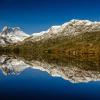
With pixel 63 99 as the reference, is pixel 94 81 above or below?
above

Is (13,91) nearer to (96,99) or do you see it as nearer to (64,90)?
(64,90)

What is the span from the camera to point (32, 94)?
42594 mm

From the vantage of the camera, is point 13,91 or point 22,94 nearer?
point 22,94

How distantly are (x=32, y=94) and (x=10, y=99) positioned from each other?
17.8 feet

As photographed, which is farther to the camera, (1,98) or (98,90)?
(98,90)

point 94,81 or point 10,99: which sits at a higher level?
point 94,81

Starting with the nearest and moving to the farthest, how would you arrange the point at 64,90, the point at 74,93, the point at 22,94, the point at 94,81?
the point at 22,94 < the point at 74,93 < the point at 64,90 < the point at 94,81

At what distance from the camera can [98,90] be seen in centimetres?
4878

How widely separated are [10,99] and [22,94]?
4227 mm

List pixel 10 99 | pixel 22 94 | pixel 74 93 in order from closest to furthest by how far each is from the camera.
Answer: pixel 10 99 → pixel 22 94 → pixel 74 93

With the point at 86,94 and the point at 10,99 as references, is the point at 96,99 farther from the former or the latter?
the point at 10,99

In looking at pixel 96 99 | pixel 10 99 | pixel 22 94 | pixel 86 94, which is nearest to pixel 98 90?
pixel 86 94

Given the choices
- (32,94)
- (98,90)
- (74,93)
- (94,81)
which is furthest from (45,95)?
(94,81)

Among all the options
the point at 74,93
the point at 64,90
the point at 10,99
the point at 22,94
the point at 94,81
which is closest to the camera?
the point at 10,99
